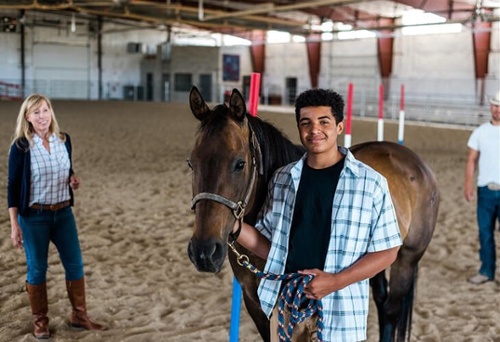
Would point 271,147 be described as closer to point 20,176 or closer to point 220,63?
point 20,176

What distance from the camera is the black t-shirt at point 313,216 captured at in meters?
1.73

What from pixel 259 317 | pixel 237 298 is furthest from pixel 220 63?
pixel 259 317

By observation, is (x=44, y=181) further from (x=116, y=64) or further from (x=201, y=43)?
(x=201, y=43)

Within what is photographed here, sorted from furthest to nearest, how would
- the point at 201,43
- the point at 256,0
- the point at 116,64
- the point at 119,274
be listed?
the point at 201,43, the point at 116,64, the point at 256,0, the point at 119,274

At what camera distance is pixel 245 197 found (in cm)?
188

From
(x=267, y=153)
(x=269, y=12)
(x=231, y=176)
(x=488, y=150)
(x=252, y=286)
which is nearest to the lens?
(x=231, y=176)

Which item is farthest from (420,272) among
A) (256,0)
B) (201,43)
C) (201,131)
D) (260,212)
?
(201,43)

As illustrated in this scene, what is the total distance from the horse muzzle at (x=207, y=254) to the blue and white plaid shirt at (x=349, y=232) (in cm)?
20

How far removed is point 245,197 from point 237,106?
12.8 inches

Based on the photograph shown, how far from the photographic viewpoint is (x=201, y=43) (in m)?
34.4

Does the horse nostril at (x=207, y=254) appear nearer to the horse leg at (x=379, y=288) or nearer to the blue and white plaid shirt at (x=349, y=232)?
the blue and white plaid shirt at (x=349, y=232)

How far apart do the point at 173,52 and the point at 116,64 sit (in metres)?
3.47

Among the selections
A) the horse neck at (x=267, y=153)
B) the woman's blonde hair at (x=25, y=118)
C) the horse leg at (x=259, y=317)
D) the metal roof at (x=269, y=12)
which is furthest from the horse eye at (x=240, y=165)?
the metal roof at (x=269, y=12)

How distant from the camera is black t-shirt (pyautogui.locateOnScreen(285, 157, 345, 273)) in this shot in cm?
173
